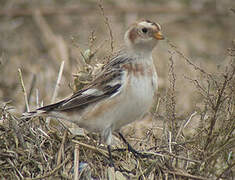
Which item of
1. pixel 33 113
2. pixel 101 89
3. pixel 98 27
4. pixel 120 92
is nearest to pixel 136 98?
pixel 120 92

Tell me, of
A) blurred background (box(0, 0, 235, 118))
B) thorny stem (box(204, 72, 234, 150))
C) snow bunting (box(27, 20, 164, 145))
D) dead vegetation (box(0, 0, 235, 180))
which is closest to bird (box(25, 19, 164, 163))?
snow bunting (box(27, 20, 164, 145))

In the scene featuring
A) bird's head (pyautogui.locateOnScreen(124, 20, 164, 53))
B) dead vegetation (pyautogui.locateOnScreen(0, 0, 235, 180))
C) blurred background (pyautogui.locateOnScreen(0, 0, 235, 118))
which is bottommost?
blurred background (pyautogui.locateOnScreen(0, 0, 235, 118))

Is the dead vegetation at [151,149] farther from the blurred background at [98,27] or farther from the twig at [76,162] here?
the blurred background at [98,27]

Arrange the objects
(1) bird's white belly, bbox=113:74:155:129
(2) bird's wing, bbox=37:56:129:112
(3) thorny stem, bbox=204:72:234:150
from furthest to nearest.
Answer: (2) bird's wing, bbox=37:56:129:112 → (1) bird's white belly, bbox=113:74:155:129 → (3) thorny stem, bbox=204:72:234:150

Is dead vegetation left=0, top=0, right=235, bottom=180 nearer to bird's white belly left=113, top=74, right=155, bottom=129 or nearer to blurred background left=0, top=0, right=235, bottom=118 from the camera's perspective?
bird's white belly left=113, top=74, right=155, bottom=129

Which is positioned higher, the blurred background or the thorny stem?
the thorny stem

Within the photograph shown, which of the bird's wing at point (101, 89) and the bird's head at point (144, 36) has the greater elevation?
the bird's head at point (144, 36)

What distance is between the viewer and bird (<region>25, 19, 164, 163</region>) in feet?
12.9

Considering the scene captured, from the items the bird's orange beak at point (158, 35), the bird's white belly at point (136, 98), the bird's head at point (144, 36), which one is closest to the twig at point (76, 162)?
the bird's white belly at point (136, 98)

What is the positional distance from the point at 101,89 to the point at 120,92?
8.4 inches

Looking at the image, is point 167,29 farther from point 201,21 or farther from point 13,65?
point 13,65

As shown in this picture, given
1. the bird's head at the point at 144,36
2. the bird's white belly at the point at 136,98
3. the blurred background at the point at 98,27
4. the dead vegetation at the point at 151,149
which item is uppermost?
the bird's head at the point at 144,36

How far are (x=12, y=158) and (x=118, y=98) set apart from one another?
37.0 inches

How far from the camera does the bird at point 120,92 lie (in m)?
3.93
